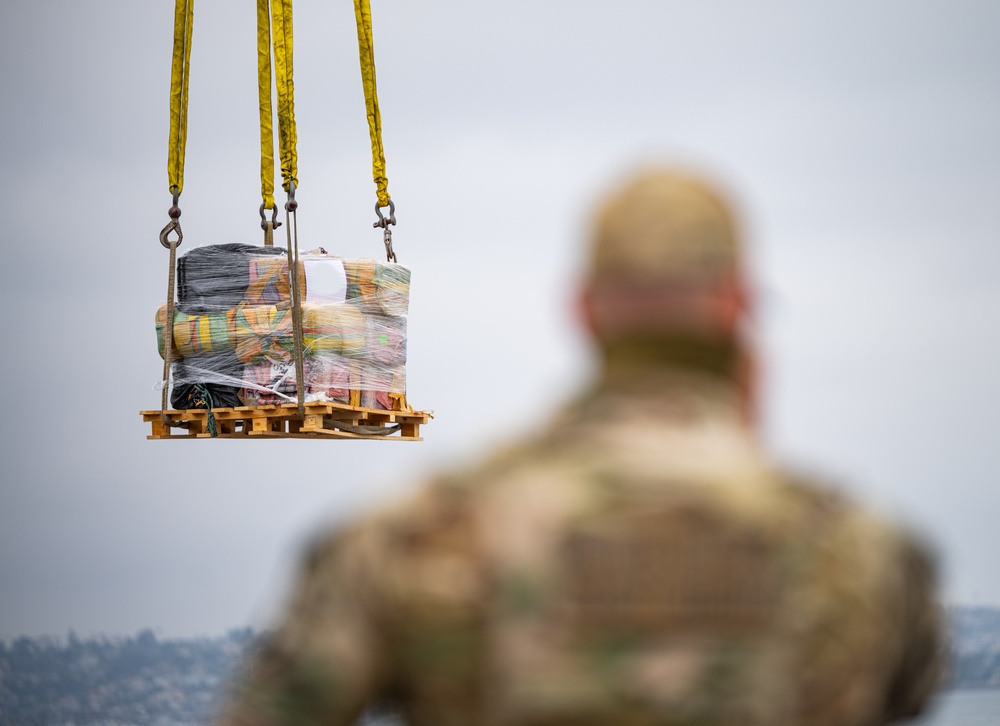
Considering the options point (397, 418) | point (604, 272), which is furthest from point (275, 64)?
point (604, 272)

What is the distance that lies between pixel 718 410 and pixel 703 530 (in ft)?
0.61

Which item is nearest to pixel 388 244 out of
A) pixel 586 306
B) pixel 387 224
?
pixel 387 224

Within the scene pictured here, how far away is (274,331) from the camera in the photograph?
436 inches

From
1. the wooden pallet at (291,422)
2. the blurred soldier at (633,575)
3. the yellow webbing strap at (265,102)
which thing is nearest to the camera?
the blurred soldier at (633,575)

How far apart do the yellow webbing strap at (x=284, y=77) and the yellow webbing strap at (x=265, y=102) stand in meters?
0.29

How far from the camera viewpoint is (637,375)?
213 centimetres

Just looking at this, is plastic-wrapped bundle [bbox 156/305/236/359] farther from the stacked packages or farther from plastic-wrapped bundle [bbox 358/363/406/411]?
plastic-wrapped bundle [bbox 358/363/406/411]

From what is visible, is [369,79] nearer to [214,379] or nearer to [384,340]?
[384,340]

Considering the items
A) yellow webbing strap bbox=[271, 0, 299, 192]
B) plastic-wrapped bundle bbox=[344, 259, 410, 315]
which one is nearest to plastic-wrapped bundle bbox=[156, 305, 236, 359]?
plastic-wrapped bundle bbox=[344, 259, 410, 315]

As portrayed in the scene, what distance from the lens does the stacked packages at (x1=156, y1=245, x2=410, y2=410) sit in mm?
11062

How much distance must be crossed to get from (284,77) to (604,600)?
10.5m

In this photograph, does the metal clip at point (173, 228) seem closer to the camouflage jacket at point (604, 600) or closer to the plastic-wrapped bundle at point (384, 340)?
the plastic-wrapped bundle at point (384, 340)

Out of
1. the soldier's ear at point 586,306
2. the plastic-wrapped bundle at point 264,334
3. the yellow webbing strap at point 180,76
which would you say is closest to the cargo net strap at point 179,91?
the yellow webbing strap at point 180,76

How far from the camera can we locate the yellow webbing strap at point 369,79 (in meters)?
12.6
